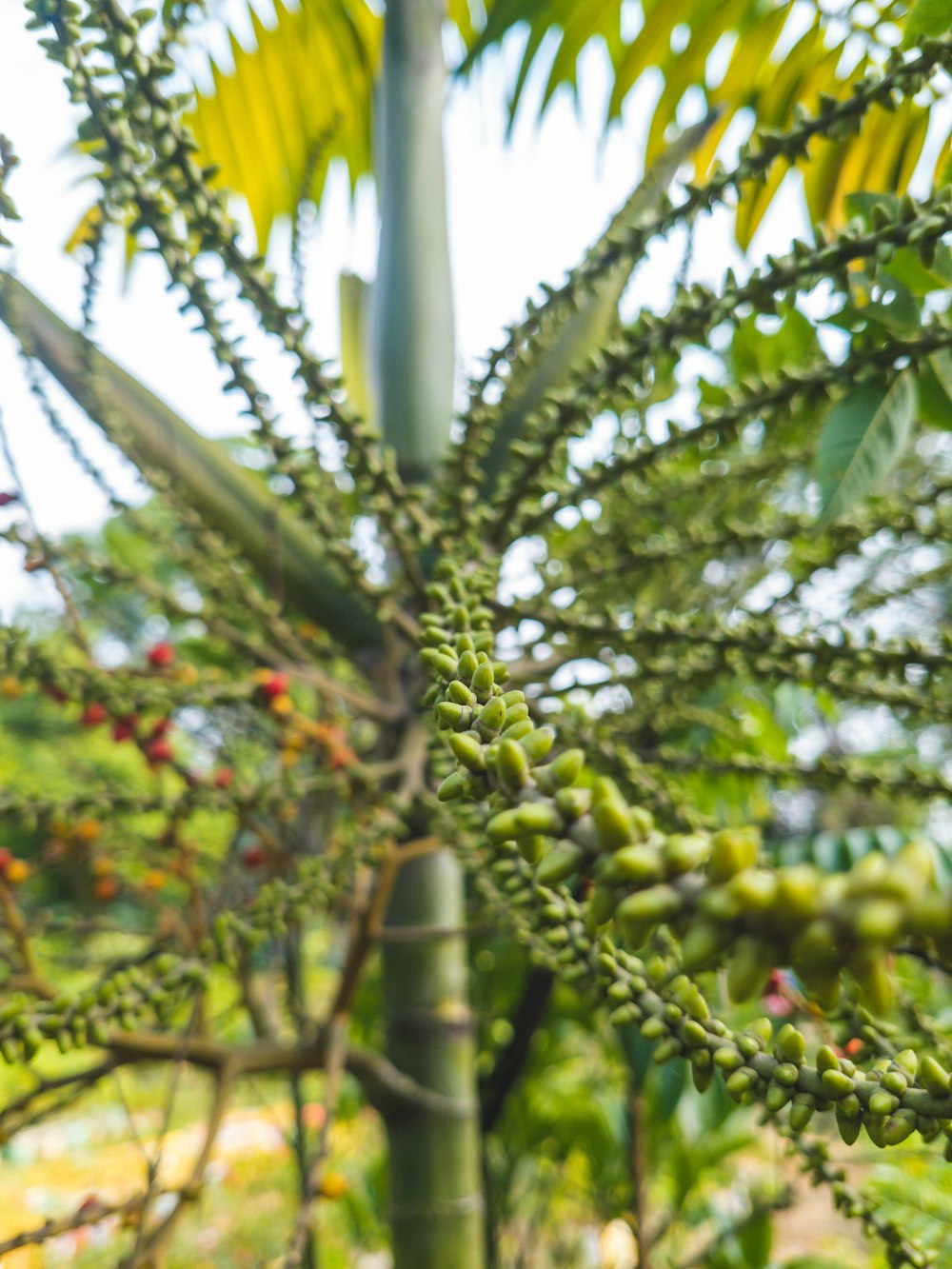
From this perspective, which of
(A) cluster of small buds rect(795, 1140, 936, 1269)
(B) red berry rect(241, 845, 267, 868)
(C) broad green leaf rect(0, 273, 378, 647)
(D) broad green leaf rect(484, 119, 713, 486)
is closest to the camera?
(A) cluster of small buds rect(795, 1140, 936, 1269)

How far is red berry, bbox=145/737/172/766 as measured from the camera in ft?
2.66

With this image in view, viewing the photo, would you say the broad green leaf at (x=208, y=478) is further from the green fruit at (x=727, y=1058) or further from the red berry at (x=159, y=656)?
the green fruit at (x=727, y=1058)

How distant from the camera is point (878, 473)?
54 cm

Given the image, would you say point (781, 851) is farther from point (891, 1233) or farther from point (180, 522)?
point (180, 522)

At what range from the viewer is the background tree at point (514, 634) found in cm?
28

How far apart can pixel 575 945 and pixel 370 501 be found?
1.13ft

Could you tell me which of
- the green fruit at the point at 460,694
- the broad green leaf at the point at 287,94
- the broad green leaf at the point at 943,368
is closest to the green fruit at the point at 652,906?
the green fruit at the point at 460,694

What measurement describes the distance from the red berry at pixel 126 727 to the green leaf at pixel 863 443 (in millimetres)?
576

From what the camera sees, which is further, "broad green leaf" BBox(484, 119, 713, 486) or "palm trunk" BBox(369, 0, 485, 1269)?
"broad green leaf" BBox(484, 119, 713, 486)

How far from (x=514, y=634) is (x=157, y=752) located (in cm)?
38

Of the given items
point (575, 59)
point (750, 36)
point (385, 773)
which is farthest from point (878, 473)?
point (575, 59)

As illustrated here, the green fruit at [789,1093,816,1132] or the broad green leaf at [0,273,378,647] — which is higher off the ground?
the broad green leaf at [0,273,378,647]

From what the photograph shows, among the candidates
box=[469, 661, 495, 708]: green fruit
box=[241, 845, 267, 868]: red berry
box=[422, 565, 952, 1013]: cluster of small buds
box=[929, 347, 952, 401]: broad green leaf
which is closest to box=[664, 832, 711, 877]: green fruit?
box=[422, 565, 952, 1013]: cluster of small buds

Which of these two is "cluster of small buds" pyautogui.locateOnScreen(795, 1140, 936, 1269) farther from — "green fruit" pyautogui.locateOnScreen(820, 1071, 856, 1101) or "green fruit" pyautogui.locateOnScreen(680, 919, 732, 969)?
"green fruit" pyautogui.locateOnScreen(680, 919, 732, 969)
